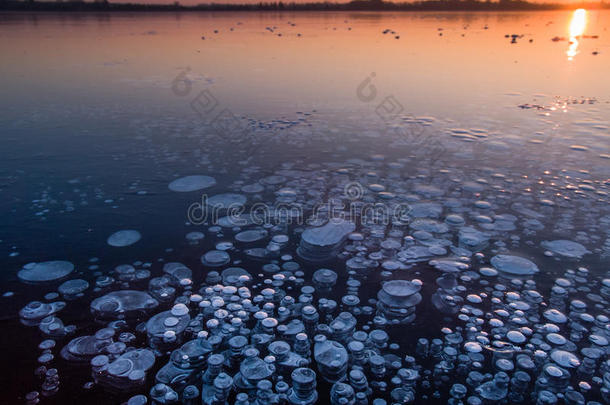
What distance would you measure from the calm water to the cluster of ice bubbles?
0.09 meters

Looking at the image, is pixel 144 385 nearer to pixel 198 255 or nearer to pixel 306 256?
pixel 198 255

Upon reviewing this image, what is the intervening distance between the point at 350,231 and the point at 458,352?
1.86 metres

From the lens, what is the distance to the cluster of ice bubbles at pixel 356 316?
2662mm

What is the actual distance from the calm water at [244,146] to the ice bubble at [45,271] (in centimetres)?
9

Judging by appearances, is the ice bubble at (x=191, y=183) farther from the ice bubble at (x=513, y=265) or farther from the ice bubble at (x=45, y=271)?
the ice bubble at (x=513, y=265)

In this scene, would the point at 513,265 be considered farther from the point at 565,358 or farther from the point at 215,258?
the point at 215,258

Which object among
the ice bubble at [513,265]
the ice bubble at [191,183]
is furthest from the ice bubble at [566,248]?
the ice bubble at [191,183]

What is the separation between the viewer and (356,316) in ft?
10.9

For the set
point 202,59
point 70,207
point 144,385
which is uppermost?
point 202,59

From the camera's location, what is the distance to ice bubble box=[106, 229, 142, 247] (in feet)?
14.0

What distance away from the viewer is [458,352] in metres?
2.93

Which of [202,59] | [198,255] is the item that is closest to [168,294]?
[198,255]

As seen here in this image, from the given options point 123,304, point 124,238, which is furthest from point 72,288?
point 124,238

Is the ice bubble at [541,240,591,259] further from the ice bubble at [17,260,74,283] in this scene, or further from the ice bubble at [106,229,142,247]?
the ice bubble at [17,260,74,283]
